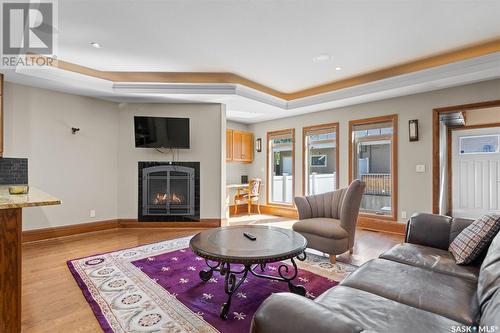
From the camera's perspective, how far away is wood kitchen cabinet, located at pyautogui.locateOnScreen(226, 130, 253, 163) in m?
6.48

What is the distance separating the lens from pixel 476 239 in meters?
1.75

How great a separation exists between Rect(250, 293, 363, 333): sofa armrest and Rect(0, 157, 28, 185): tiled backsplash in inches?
175

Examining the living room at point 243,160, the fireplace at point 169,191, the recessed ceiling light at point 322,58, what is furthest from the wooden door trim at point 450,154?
the fireplace at point 169,191

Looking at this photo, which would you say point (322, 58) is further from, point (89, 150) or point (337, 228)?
point (89, 150)

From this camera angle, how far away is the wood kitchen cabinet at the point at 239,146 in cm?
648

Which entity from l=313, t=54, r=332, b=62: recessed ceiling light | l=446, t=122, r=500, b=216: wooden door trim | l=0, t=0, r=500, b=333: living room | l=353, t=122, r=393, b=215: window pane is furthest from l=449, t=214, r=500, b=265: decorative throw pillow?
l=446, t=122, r=500, b=216: wooden door trim

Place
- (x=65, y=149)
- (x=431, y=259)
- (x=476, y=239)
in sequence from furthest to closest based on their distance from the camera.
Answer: (x=65, y=149) → (x=431, y=259) → (x=476, y=239)

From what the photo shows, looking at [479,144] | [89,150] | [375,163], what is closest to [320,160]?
[375,163]

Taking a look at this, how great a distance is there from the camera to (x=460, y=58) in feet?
11.2

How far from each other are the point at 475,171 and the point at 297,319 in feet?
23.2

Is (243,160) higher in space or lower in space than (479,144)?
lower

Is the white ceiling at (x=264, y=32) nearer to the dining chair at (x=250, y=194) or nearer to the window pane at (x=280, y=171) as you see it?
the window pane at (x=280, y=171)

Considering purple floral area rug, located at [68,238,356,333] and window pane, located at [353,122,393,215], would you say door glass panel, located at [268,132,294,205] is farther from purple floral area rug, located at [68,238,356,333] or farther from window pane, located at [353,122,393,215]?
purple floral area rug, located at [68,238,356,333]

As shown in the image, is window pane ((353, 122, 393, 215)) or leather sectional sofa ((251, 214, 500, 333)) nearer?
leather sectional sofa ((251, 214, 500, 333))
